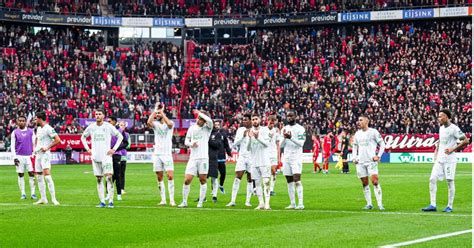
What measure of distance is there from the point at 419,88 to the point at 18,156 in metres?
42.2

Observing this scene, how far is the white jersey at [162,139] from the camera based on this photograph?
24.3 metres

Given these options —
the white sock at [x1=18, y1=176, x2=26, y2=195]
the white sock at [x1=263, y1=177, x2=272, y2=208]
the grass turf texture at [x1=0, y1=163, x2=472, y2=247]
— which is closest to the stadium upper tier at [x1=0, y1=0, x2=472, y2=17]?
the grass turf texture at [x1=0, y1=163, x2=472, y2=247]

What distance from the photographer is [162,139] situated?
959 inches

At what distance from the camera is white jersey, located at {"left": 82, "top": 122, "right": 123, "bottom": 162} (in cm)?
2344

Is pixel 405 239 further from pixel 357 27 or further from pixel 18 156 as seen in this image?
pixel 357 27

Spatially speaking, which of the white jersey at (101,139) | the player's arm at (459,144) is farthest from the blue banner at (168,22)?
the player's arm at (459,144)

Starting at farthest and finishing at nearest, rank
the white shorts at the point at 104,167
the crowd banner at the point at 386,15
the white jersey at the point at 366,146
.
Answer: the crowd banner at the point at 386,15 < the white shorts at the point at 104,167 < the white jersey at the point at 366,146

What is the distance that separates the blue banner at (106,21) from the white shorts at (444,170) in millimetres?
56367

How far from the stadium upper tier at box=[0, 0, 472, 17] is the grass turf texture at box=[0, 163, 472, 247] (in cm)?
4623

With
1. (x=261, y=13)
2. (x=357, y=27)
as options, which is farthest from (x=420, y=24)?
(x=261, y=13)

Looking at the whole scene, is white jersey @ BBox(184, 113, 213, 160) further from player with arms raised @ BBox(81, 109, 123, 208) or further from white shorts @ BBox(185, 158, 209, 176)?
player with arms raised @ BBox(81, 109, 123, 208)

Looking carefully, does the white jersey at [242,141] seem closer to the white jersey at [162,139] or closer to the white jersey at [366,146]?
the white jersey at [162,139]

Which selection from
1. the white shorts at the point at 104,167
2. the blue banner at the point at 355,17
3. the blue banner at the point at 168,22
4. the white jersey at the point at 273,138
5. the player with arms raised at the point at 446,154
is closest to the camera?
the player with arms raised at the point at 446,154

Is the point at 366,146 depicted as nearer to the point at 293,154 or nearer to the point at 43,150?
the point at 293,154
